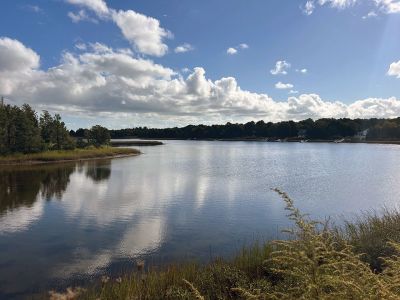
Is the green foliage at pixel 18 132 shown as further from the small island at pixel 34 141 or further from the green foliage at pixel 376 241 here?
the green foliage at pixel 376 241

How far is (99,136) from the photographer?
327ft

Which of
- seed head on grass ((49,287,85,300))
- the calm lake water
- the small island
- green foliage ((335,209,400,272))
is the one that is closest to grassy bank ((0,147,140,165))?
the small island

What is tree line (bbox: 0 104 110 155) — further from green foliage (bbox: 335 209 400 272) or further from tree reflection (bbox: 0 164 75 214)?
green foliage (bbox: 335 209 400 272)

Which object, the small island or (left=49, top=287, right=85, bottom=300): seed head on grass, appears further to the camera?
the small island

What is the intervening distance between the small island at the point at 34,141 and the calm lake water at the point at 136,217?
2228 centimetres

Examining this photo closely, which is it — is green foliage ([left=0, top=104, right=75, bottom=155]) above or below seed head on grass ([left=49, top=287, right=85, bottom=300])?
above

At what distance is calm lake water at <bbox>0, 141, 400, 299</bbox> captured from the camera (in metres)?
16.2

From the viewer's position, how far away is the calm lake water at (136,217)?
53.1 ft

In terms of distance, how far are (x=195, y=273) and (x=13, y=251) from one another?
1097cm

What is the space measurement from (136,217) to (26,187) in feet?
66.9

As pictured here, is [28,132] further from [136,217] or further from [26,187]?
[136,217]

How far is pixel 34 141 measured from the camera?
70062 millimetres

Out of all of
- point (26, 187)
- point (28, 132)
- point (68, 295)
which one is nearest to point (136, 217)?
Answer: point (68, 295)

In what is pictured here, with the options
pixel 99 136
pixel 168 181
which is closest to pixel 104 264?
pixel 168 181
